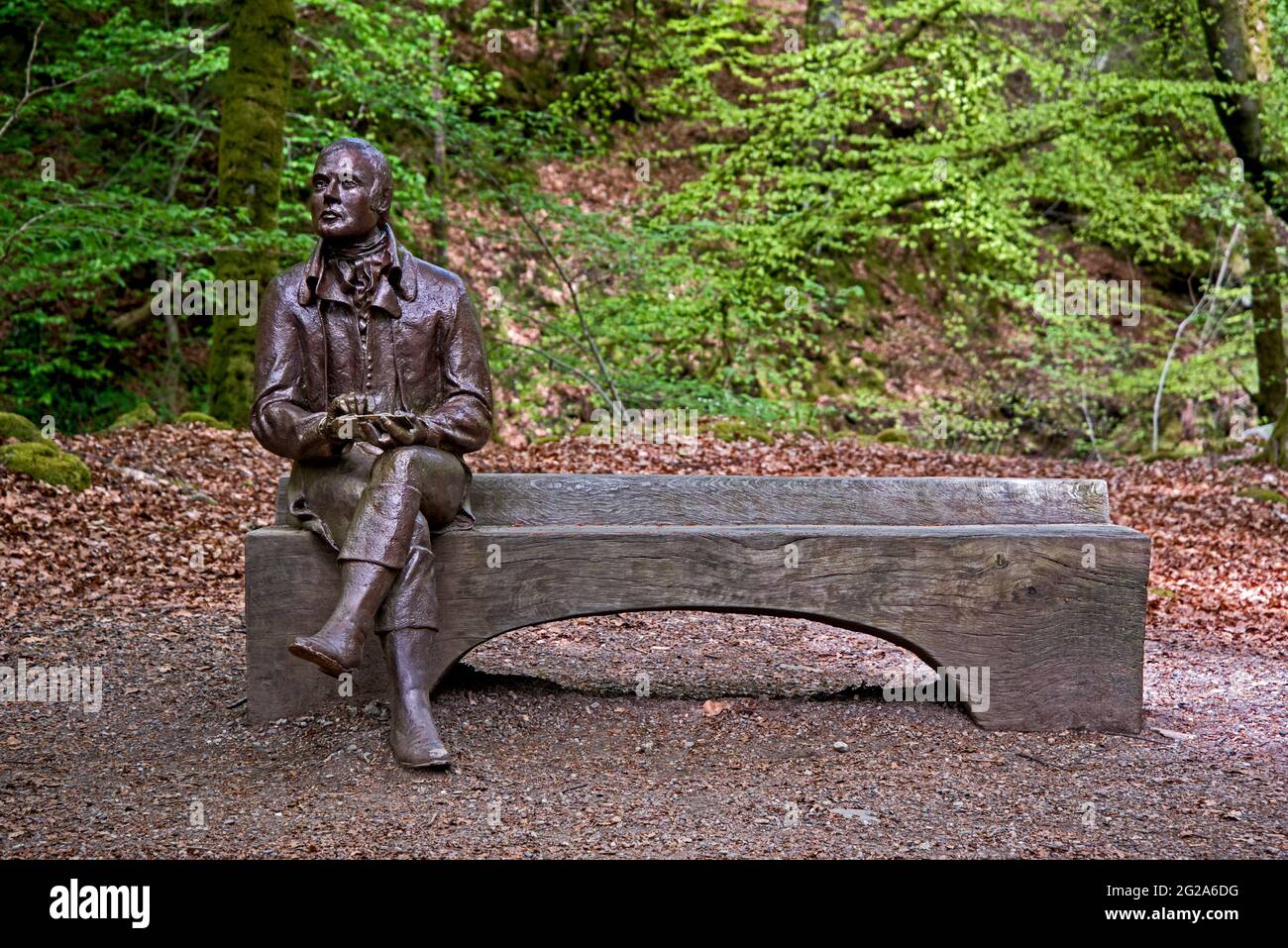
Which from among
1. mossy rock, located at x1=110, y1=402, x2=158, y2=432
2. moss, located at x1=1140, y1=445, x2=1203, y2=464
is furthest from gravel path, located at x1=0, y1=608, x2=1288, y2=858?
moss, located at x1=1140, y1=445, x2=1203, y2=464

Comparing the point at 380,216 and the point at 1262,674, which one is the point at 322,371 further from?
the point at 1262,674

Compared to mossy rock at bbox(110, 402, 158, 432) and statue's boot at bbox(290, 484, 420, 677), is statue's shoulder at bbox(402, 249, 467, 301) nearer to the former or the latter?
statue's boot at bbox(290, 484, 420, 677)

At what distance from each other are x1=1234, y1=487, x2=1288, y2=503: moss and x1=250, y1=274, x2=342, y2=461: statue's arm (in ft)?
26.1

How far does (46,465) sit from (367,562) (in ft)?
15.2

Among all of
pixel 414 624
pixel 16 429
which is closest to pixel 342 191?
pixel 414 624

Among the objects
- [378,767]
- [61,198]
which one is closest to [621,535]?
[378,767]

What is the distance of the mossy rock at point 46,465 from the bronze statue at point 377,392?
3.94 meters

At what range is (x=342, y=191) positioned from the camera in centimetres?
392

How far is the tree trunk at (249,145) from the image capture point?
9117 mm

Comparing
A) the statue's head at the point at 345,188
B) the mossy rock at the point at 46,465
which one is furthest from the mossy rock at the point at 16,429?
the statue's head at the point at 345,188

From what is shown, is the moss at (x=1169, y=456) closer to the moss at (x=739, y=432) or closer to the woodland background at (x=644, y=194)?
the woodland background at (x=644, y=194)

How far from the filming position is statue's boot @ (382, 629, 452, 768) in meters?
3.70

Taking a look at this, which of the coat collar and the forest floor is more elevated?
the coat collar

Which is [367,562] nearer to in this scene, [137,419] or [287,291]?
[287,291]
